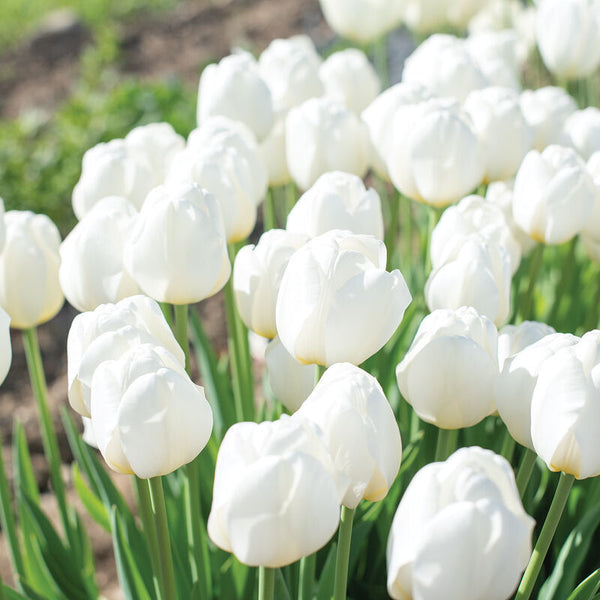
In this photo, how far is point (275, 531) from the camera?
2.34 ft

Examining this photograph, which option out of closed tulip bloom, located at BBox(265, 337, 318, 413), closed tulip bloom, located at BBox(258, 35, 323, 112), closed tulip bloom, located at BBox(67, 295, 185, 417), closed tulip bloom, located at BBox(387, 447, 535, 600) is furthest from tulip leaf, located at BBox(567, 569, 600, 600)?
closed tulip bloom, located at BBox(258, 35, 323, 112)

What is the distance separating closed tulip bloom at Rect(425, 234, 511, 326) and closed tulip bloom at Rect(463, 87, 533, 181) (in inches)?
14.7

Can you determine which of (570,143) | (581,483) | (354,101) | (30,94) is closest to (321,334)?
(581,483)

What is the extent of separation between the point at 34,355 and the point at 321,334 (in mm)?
572

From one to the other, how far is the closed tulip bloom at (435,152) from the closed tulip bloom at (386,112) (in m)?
0.05

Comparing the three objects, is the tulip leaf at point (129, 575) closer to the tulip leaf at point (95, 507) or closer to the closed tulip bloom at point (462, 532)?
the tulip leaf at point (95, 507)

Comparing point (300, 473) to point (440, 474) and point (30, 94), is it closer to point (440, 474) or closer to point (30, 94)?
point (440, 474)

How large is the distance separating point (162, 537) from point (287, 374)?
0.83ft

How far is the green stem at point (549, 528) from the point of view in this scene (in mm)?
842

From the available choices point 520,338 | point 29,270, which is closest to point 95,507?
point 29,270

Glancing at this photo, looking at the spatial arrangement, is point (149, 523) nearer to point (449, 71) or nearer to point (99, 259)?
point (99, 259)

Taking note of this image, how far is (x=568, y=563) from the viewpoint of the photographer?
1.08 meters

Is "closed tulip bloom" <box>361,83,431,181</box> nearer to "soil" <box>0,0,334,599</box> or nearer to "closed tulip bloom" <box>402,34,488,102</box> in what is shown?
"closed tulip bloom" <box>402,34,488,102</box>

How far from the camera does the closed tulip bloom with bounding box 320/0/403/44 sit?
203 centimetres
